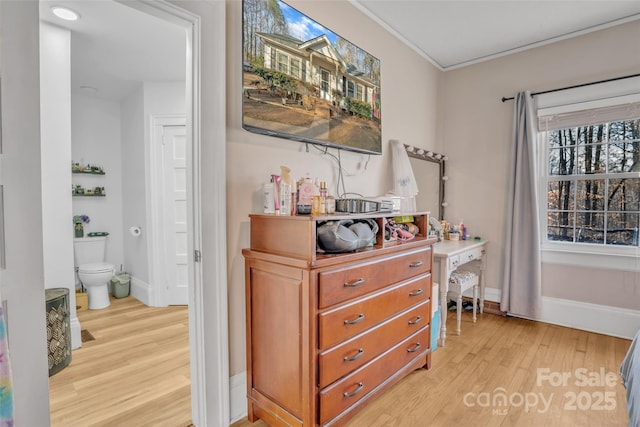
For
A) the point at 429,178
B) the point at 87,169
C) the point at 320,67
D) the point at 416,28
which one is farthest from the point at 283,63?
the point at 87,169

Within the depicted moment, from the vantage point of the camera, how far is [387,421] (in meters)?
1.76

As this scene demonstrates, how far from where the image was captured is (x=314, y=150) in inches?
85.2

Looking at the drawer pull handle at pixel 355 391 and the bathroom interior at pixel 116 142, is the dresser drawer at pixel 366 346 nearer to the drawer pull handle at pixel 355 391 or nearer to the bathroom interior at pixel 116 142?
the drawer pull handle at pixel 355 391

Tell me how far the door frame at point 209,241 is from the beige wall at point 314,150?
0.07 m

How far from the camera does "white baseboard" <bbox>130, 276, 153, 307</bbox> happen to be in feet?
11.9

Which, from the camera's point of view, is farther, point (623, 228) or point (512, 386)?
point (623, 228)

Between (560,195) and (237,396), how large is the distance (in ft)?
11.0

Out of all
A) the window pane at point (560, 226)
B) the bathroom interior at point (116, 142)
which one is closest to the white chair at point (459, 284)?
the window pane at point (560, 226)

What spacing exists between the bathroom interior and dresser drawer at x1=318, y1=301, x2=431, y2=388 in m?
1.98

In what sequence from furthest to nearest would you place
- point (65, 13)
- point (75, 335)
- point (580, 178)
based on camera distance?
point (580, 178) → point (75, 335) → point (65, 13)

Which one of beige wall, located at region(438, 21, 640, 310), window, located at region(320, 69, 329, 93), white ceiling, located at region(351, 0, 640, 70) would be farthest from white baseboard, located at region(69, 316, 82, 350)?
beige wall, located at region(438, 21, 640, 310)

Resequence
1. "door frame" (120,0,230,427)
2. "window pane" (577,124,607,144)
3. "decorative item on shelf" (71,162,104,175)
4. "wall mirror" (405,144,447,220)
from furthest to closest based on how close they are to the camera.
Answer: "decorative item on shelf" (71,162,104,175), "wall mirror" (405,144,447,220), "window pane" (577,124,607,144), "door frame" (120,0,230,427)

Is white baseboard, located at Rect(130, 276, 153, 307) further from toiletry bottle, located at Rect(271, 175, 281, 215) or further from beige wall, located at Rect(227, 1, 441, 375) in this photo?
toiletry bottle, located at Rect(271, 175, 281, 215)

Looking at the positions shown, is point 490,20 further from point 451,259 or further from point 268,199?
point 268,199
